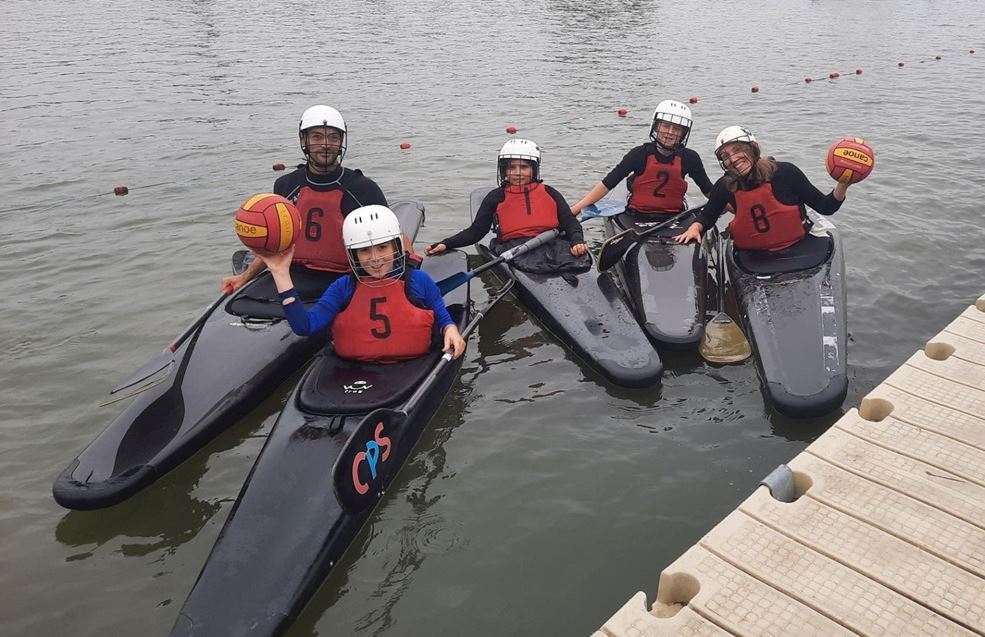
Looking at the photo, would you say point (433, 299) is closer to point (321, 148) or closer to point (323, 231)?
point (323, 231)

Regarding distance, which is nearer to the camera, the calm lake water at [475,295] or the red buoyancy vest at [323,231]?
the calm lake water at [475,295]

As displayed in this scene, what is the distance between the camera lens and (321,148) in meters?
6.60

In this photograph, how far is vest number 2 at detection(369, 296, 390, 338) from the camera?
16.8 feet

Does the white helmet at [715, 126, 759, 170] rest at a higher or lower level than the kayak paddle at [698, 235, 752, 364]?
higher

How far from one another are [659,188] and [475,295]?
7.84ft

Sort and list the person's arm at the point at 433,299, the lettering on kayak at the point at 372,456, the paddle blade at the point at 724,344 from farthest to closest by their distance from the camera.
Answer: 1. the paddle blade at the point at 724,344
2. the person's arm at the point at 433,299
3. the lettering on kayak at the point at 372,456

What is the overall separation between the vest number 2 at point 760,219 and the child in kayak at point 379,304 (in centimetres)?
316

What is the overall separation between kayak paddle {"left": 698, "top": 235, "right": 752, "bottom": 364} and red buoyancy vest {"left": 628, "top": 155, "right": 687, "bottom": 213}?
A: 6.23 feet

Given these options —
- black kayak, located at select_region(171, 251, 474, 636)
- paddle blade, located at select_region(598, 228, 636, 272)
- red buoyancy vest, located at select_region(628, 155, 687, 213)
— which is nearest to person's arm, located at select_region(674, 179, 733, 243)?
paddle blade, located at select_region(598, 228, 636, 272)

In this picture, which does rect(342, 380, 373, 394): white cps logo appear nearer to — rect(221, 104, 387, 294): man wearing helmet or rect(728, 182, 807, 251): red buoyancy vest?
rect(221, 104, 387, 294): man wearing helmet

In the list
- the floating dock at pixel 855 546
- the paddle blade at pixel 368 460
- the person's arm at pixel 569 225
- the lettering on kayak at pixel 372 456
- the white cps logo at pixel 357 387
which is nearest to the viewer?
the floating dock at pixel 855 546

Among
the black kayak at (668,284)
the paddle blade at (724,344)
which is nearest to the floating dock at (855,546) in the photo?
the paddle blade at (724,344)

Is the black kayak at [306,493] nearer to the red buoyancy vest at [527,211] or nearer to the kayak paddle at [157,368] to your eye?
the kayak paddle at [157,368]

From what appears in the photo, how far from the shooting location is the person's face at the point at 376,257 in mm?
4969
